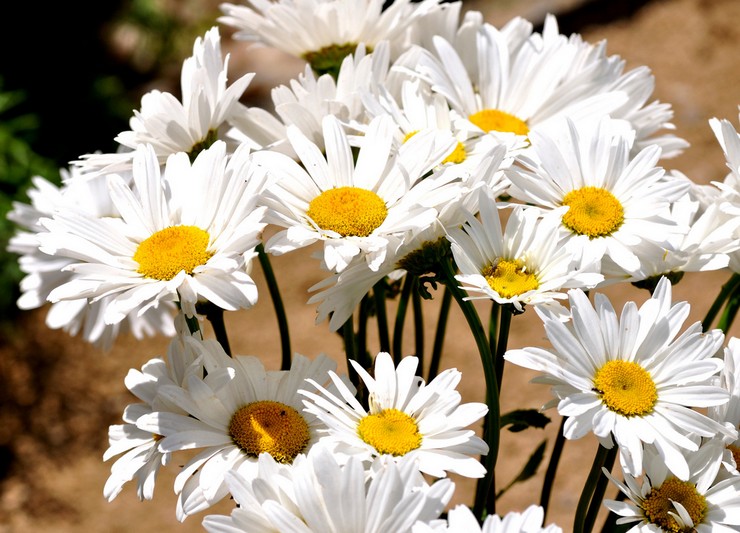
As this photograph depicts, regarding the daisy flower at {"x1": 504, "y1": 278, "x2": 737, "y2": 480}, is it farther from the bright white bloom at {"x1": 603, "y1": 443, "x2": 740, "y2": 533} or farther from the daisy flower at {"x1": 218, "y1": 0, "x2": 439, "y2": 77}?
the daisy flower at {"x1": 218, "y1": 0, "x2": 439, "y2": 77}

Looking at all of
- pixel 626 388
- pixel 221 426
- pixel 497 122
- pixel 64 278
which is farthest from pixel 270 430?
pixel 64 278

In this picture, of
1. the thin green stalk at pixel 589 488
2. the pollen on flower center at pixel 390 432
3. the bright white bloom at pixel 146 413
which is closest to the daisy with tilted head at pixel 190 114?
the bright white bloom at pixel 146 413

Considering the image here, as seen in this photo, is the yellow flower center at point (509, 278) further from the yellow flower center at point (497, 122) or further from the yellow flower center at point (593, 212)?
the yellow flower center at point (497, 122)

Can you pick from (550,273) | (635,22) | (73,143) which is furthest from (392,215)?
(635,22)

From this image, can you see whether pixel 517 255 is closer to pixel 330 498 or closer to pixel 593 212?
pixel 593 212

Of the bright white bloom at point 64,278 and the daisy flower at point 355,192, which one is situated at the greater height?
the daisy flower at point 355,192

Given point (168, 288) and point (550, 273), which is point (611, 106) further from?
point (168, 288)

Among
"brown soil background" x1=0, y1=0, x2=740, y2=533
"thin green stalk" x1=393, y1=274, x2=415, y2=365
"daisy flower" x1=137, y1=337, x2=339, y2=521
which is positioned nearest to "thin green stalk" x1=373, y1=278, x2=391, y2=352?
"thin green stalk" x1=393, y1=274, x2=415, y2=365
